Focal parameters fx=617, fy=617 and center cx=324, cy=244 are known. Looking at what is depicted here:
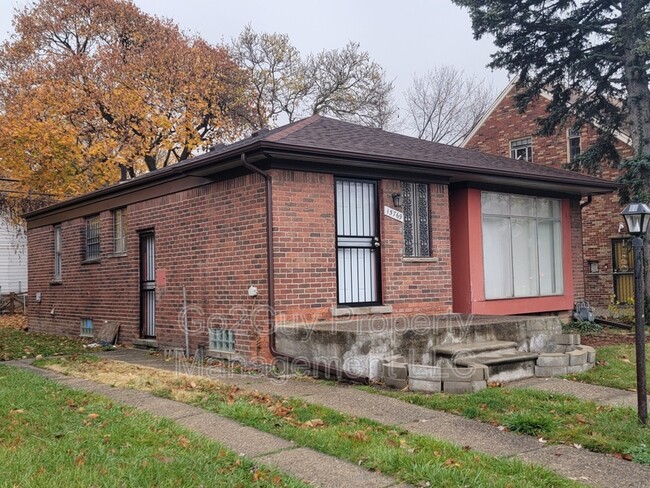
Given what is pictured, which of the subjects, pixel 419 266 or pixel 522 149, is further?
pixel 522 149

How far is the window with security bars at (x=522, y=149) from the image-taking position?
76.1ft

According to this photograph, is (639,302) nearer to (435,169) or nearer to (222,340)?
(435,169)

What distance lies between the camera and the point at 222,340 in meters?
9.93

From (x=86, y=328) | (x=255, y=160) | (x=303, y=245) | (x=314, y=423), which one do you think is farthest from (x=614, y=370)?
(x=86, y=328)

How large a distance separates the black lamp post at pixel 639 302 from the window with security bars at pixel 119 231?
1005cm

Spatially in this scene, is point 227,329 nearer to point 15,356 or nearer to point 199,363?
point 199,363

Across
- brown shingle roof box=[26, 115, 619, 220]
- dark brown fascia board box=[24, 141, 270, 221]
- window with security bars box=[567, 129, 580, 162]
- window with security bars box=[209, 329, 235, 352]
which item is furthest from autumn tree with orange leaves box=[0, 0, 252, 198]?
window with security bars box=[209, 329, 235, 352]

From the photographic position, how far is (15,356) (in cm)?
1126

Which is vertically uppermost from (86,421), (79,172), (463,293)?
(79,172)

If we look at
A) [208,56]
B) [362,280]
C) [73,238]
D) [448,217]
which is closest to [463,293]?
[448,217]

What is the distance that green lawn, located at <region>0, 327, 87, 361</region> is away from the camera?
11.6 m

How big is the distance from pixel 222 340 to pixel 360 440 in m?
5.04

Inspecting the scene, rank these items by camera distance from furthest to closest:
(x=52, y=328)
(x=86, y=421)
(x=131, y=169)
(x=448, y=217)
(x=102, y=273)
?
(x=131, y=169)
(x=52, y=328)
(x=102, y=273)
(x=448, y=217)
(x=86, y=421)

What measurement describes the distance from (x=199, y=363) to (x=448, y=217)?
16.2 ft
